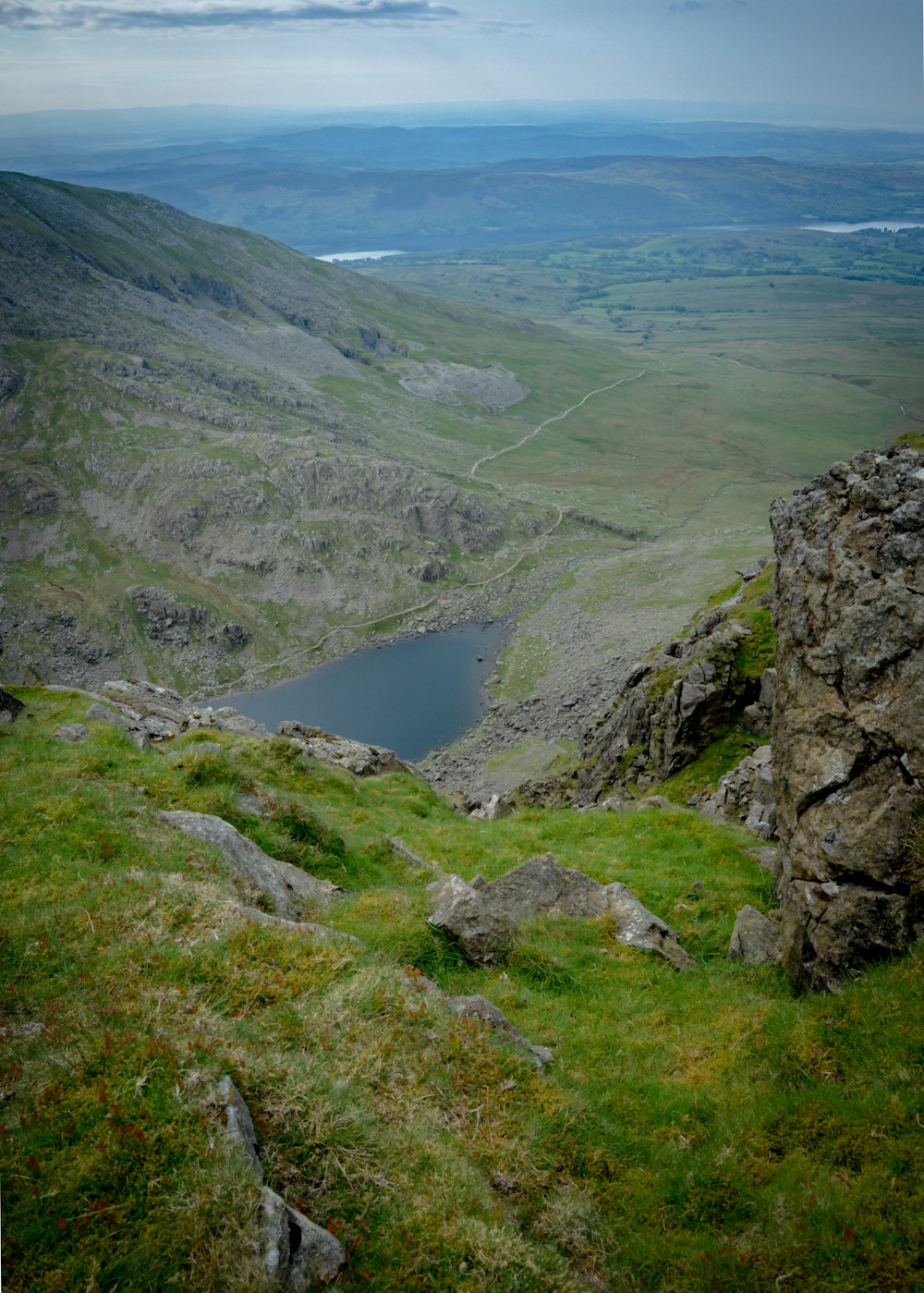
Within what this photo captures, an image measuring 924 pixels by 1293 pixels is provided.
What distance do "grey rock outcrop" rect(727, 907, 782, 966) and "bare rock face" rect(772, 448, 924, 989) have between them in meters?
0.76

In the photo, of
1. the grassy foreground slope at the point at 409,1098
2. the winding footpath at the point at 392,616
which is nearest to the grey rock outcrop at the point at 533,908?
the grassy foreground slope at the point at 409,1098

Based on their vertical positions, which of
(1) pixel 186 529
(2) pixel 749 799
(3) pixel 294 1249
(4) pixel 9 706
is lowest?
(1) pixel 186 529

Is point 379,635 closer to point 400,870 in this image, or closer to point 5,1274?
point 400,870

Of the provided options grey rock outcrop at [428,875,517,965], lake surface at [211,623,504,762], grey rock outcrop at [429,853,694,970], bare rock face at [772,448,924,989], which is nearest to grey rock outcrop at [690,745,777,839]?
grey rock outcrop at [429,853,694,970]

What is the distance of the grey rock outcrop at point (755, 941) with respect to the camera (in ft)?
54.5

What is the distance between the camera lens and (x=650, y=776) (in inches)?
1764

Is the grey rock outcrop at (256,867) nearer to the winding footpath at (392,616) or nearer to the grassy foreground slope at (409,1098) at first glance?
the grassy foreground slope at (409,1098)

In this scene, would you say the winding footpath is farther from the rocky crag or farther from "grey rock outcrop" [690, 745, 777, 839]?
"grey rock outcrop" [690, 745, 777, 839]

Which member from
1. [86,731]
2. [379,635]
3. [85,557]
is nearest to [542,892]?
[86,731]

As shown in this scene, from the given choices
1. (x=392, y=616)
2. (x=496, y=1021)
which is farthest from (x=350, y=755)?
(x=392, y=616)

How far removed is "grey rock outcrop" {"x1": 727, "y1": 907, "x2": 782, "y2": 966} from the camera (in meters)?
16.6

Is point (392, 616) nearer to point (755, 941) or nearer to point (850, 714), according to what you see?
point (755, 941)

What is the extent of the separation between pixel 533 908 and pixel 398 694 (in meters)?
114

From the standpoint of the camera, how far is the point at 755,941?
17047 millimetres
